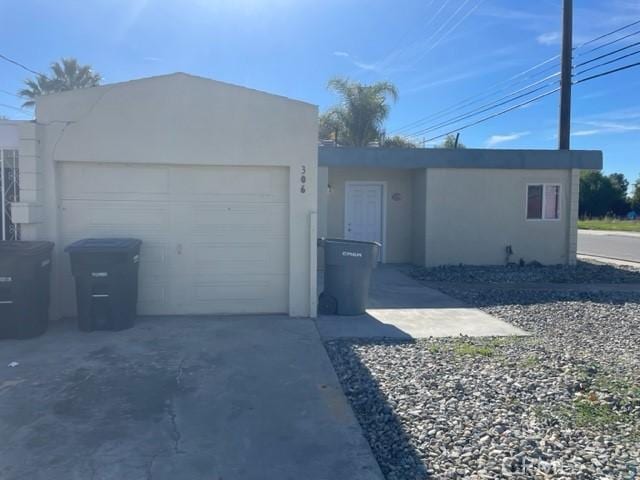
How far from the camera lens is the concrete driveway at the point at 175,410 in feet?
11.7

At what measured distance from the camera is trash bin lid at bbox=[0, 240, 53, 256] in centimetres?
649

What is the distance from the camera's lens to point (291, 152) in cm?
775

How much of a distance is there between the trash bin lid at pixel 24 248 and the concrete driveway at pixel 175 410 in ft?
3.75

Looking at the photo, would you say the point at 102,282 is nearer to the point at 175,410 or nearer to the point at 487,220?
the point at 175,410

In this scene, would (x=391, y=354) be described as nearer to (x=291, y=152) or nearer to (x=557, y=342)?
(x=557, y=342)

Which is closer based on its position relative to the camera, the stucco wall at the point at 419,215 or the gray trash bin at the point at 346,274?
the gray trash bin at the point at 346,274

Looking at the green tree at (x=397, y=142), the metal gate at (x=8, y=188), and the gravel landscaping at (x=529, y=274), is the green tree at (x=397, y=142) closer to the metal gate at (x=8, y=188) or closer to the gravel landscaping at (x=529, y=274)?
the gravel landscaping at (x=529, y=274)

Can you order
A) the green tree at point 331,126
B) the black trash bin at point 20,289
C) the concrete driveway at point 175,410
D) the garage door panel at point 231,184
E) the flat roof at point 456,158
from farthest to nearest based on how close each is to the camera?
the green tree at point 331,126 < the flat roof at point 456,158 < the garage door panel at point 231,184 < the black trash bin at point 20,289 < the concrete driveway at point 175,410

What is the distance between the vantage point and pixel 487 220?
14.6m

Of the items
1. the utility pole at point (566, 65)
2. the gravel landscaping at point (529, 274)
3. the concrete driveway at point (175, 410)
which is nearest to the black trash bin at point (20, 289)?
the concrete driveway at point (175, 410)

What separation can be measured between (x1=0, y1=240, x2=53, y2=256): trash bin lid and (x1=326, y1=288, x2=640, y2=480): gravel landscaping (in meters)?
4.04

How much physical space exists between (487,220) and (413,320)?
7441 mm

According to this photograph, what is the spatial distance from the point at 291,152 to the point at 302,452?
4.94m

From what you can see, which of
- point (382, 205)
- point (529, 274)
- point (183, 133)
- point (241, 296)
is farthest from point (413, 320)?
point (382, 205)
